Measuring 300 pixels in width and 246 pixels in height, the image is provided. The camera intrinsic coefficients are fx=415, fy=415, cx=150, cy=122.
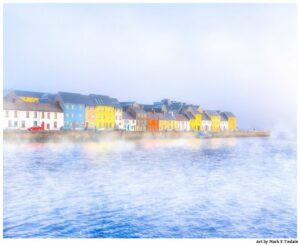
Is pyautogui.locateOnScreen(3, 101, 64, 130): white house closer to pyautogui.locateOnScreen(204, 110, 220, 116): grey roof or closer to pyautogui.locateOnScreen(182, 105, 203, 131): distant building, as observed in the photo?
pyautogui.locateOnScreen(182, 105, 203, 131): distant building

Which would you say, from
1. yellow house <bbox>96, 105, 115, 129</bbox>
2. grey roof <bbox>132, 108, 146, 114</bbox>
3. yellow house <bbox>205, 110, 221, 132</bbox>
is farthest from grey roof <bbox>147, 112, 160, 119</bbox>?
yellow house <bbox>205, 110, 221, 132</bbox>

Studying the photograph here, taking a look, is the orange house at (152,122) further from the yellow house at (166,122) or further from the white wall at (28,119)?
the white wall at (28,119)

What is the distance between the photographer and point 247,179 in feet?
39.1

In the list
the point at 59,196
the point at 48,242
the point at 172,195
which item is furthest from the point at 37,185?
the point at 48,242

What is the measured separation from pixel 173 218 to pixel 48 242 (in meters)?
2.30

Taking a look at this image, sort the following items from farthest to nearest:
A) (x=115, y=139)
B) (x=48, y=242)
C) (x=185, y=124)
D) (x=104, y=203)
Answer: (x=185, y=124) → (x=115, y=139) → (x=104, y=203) → (x=48, y=242)

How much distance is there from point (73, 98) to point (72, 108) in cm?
92

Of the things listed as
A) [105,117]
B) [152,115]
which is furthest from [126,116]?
[105,117]

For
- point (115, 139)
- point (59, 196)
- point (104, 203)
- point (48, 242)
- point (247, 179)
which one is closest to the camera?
point (48, 242)

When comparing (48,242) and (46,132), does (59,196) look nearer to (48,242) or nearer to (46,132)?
(48,242)

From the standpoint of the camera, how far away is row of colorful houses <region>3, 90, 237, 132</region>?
26.8 metres

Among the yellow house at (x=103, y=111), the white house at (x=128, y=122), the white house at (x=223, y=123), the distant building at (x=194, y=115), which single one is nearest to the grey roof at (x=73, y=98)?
the yellow house at (x=103, y=111)

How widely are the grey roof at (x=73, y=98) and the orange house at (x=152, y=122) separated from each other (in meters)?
Answer: 9.28

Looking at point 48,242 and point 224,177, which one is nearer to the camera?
point 48,242
